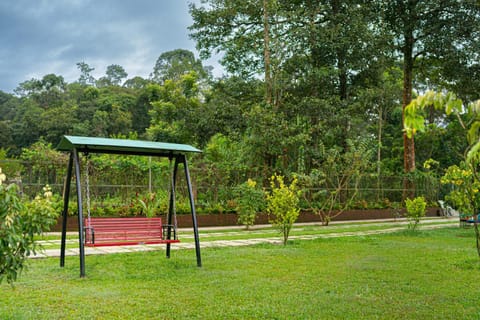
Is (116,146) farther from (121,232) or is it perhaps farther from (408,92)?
(408,92)

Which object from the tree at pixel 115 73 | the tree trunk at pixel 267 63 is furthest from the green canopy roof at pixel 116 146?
the tree at pixel 115 73

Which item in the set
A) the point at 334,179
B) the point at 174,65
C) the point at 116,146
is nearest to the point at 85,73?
the point at 174,65

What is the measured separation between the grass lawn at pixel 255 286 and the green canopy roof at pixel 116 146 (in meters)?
1.85

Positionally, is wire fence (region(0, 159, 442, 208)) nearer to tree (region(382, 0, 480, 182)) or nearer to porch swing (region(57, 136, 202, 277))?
porch swing (region(57, 136, 202, 277))

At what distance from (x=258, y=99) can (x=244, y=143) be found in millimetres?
2852

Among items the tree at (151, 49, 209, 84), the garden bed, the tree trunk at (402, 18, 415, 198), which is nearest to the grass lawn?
the garden bed

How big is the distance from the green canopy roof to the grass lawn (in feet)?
6.08

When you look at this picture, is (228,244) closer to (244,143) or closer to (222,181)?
(222,181)

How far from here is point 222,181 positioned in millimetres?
17016

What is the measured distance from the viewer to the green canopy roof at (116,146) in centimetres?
717

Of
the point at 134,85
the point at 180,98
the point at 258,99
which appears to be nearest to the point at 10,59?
the point at 134,85

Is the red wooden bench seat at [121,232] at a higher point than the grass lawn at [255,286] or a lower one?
higher

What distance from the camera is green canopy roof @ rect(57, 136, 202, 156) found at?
717 cm

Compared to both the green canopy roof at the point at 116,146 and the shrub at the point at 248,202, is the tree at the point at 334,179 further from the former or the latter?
the green canopy roof at the point at 116,146
